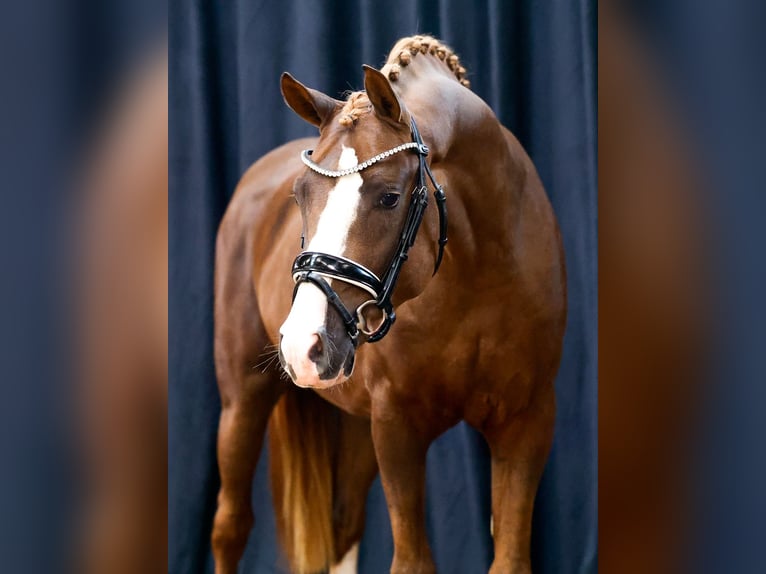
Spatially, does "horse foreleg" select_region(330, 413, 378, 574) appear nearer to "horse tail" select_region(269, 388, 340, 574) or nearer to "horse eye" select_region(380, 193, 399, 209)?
"horse tail" select_region(269, 388, 340, 574)

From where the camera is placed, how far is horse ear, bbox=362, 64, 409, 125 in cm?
111

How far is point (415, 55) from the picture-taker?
135 centimetres

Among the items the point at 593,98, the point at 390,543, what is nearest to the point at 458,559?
the point at 390,543

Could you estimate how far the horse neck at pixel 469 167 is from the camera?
1275 millimetres

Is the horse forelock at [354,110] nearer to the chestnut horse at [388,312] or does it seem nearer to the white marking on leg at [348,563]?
the chestnut horse at [388,312]

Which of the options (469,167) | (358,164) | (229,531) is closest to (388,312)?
(358,164)

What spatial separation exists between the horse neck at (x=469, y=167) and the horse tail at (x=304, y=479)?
2.57 feet

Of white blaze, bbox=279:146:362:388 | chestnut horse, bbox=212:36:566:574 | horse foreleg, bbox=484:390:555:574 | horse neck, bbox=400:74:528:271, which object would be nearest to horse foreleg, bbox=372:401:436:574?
chestnut horse, bbox=212:36:566:574

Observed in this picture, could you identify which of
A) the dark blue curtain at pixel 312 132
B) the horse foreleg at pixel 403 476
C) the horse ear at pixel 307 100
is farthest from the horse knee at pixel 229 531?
the horse ear at pixel 307 100

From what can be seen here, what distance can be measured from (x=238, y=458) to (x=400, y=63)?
3.46 feet

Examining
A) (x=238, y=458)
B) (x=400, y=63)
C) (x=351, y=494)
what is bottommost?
(x=351, y=494)

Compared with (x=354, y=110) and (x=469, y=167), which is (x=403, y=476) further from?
(x=354, y=110)
